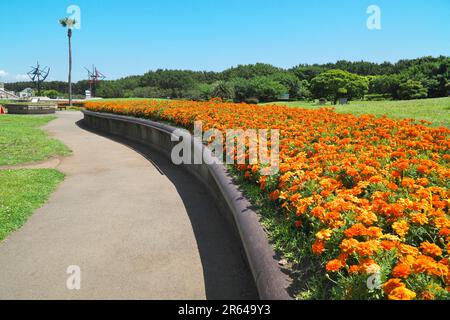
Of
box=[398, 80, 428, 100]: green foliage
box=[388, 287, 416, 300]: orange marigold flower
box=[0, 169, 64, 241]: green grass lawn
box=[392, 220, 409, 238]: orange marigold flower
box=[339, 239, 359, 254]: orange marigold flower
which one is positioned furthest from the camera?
box=[398, 80, 428, 100]: green foliage

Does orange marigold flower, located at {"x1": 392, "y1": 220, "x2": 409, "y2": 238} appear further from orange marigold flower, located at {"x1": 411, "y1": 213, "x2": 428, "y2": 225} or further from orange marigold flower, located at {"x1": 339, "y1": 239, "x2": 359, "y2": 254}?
orange marigold flower, located at {"x1": 339, "y1": 239, "x2": 359, "y2": 254}

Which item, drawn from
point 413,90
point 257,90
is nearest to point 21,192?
point 413,90

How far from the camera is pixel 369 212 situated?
9.25ft

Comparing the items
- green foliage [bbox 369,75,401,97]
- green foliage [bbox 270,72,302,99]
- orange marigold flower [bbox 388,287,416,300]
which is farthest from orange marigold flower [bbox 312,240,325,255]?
green foliage [bbox 270,72,302,99]

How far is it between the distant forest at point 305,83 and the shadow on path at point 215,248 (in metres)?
22.1

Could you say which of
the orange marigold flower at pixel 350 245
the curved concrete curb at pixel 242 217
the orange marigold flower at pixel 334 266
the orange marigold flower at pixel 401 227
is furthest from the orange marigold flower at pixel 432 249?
the curved concrete curb at pixel 242 217

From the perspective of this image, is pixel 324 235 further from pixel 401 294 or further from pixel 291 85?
pixel 291 85

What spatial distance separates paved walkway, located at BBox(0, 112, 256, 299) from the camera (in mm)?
3486

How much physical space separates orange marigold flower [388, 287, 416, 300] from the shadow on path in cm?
165

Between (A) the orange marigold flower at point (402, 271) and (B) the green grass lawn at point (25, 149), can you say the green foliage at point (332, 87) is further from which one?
(A) the orange marigold flower at point (402, 271)

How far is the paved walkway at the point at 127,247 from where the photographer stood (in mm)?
3486

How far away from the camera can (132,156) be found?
34.0 feet
